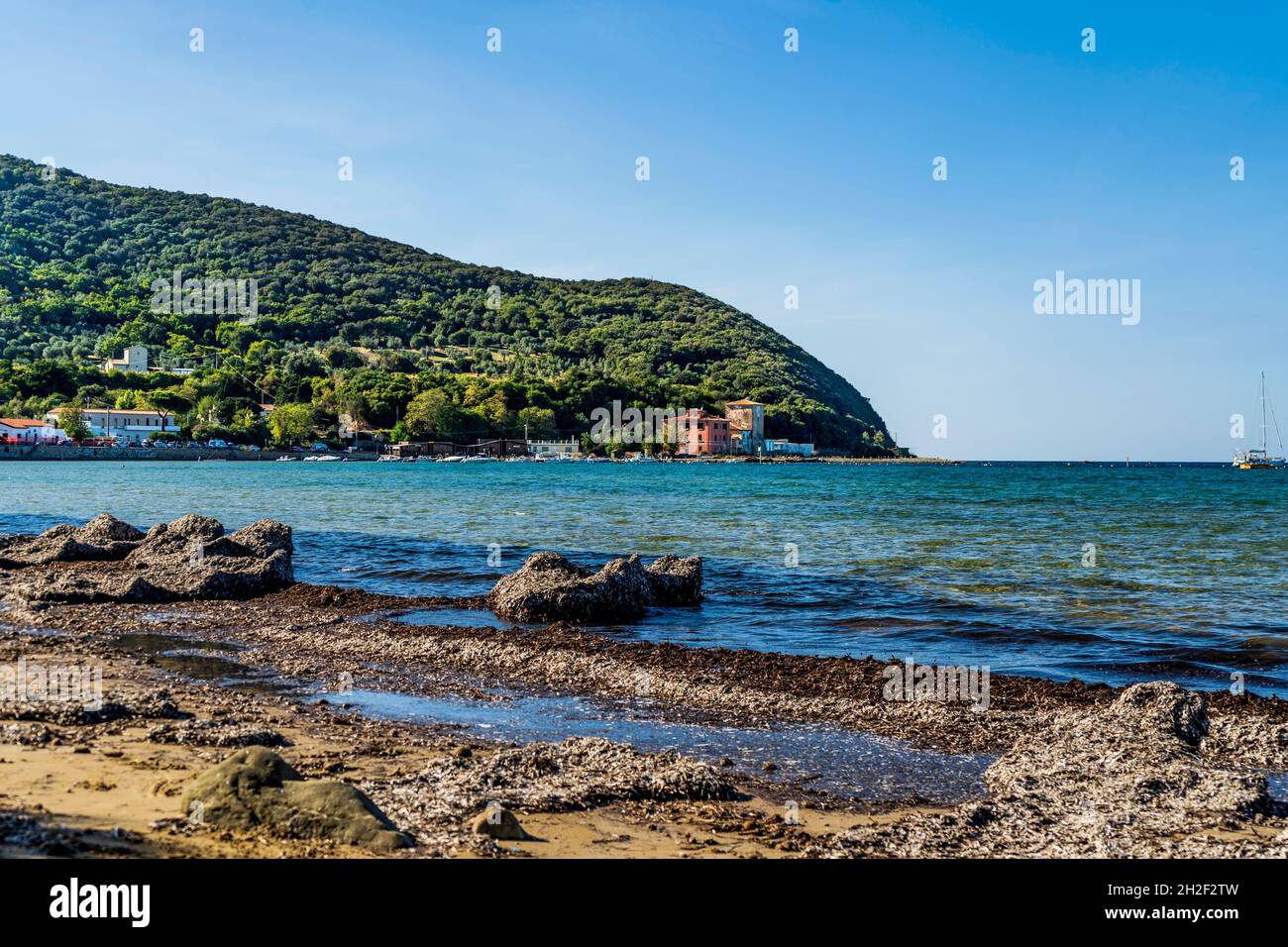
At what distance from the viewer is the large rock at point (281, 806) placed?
5.36 m

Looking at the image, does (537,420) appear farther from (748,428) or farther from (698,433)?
(748,428)

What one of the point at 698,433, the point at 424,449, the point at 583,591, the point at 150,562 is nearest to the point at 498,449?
the point at 424,449

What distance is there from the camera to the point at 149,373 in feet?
511

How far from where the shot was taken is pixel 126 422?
140250mm

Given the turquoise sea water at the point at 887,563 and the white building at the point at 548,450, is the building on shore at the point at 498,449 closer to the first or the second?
the white building at the point at 548,450

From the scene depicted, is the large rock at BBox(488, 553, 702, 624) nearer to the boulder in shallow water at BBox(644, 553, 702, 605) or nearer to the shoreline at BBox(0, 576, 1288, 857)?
the boulder in shallow water at BBox(644, 553, 702, 605)

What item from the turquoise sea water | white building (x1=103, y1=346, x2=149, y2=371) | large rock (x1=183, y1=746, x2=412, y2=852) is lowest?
the turquoise sea water

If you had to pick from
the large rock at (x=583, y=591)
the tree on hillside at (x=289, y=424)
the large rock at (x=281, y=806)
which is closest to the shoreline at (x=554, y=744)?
the large rock at (x=281, y=806)

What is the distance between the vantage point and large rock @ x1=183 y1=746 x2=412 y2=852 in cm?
536

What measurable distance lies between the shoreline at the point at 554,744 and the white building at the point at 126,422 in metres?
136

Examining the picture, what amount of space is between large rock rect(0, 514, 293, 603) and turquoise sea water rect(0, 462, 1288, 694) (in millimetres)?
2145

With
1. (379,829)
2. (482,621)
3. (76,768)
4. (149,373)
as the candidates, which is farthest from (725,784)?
(149,373)

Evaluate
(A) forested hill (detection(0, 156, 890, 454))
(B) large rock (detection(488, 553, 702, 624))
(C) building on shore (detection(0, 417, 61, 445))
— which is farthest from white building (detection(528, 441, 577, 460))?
(B) large rock (detection(488, 553, 702, 624))
